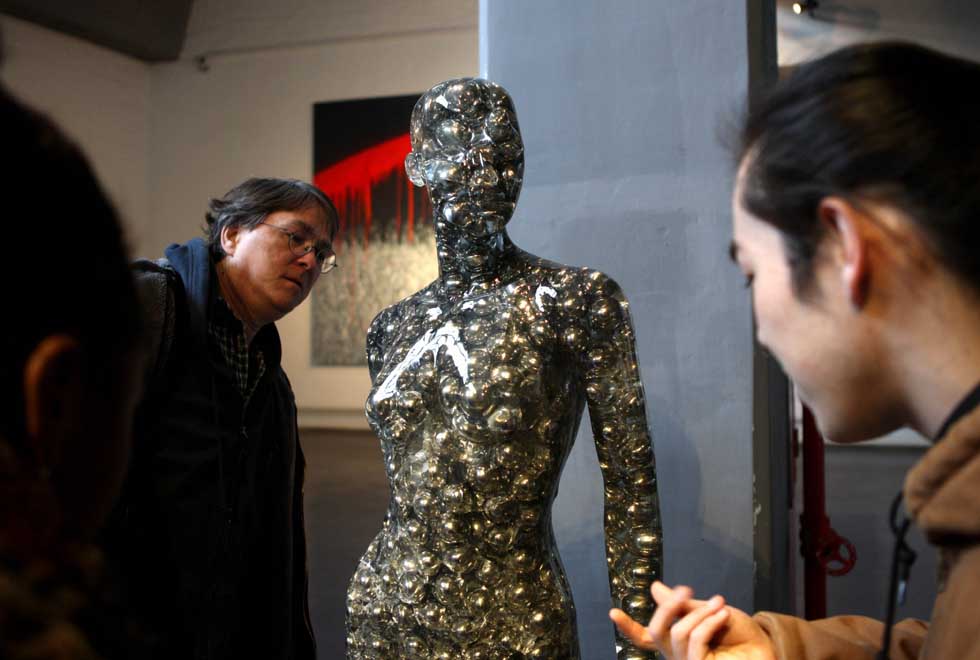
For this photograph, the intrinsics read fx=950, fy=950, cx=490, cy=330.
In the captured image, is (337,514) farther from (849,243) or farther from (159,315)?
(849,243)

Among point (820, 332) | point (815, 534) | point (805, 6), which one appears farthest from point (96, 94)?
point (820, 332)

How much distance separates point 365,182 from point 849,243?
23.9ft

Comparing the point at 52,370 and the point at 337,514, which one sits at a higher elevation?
the point at 52,370

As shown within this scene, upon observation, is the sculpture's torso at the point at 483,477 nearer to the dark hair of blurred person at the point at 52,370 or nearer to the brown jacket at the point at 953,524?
the brown jacket at the point at 953,524

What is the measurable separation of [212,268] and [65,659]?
1.80 m

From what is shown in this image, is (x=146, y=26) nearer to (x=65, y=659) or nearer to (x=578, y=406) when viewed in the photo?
(x=578, y=406)

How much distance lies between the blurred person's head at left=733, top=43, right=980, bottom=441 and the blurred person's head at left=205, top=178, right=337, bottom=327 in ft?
5.01

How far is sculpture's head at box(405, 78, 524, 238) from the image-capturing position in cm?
171

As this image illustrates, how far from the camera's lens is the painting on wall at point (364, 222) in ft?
25.4

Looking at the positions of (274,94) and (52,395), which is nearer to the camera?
(52,395)

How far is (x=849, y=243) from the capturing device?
2.74 ft

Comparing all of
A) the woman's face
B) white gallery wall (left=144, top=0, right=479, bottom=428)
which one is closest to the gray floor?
white gallery wall (left=144, top=0, right=479, bottom=428)

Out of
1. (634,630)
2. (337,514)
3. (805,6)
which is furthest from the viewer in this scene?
(805,6)

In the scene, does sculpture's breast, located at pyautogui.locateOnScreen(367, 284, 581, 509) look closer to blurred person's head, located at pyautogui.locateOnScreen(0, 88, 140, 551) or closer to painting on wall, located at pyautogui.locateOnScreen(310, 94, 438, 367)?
blurred person's head, located at pyautogui.locateOnScreen(0, 88, 140, 551)
